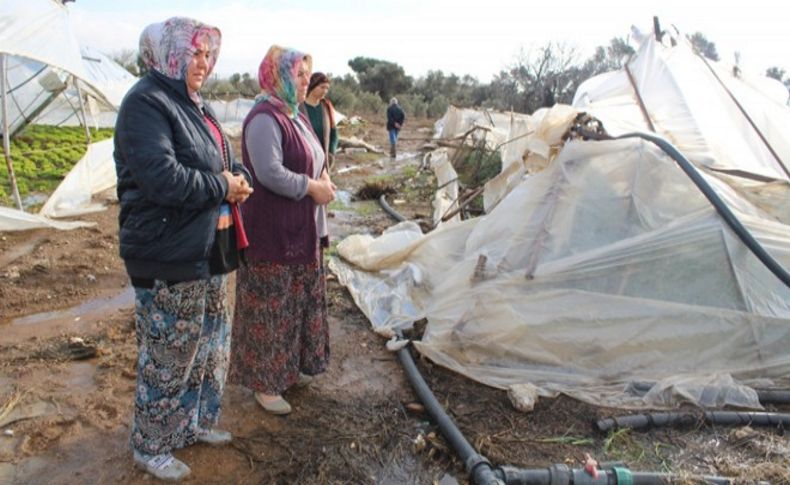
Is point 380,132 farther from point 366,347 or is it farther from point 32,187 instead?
point 366,347

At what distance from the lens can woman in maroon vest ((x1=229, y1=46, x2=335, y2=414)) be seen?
2410 mm

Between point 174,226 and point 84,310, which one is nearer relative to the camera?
point 174,226

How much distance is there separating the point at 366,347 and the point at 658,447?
1763 mm

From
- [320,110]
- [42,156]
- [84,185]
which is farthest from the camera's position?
[42,156]

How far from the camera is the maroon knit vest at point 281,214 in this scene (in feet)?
8.13

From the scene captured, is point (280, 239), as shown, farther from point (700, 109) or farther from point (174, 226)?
point (700, 109)

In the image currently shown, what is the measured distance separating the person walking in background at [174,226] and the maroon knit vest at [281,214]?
22 centimetres

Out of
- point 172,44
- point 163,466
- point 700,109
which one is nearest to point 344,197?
point 700,109

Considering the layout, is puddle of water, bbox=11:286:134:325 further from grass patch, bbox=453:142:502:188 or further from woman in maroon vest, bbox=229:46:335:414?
grass patch, bbox=453:142:502:188

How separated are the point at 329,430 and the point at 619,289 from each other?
1.75 metres

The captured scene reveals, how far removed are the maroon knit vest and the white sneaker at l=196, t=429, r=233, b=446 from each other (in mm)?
799

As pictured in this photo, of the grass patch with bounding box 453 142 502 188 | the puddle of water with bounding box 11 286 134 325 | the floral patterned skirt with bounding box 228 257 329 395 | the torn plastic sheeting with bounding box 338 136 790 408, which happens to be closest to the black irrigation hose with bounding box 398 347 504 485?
the torn plastic sheeting with bounding box 338 136 790 408

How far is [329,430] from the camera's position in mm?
2674

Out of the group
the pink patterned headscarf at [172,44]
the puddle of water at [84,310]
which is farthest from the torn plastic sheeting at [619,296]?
the puddle of water at [84,310]
